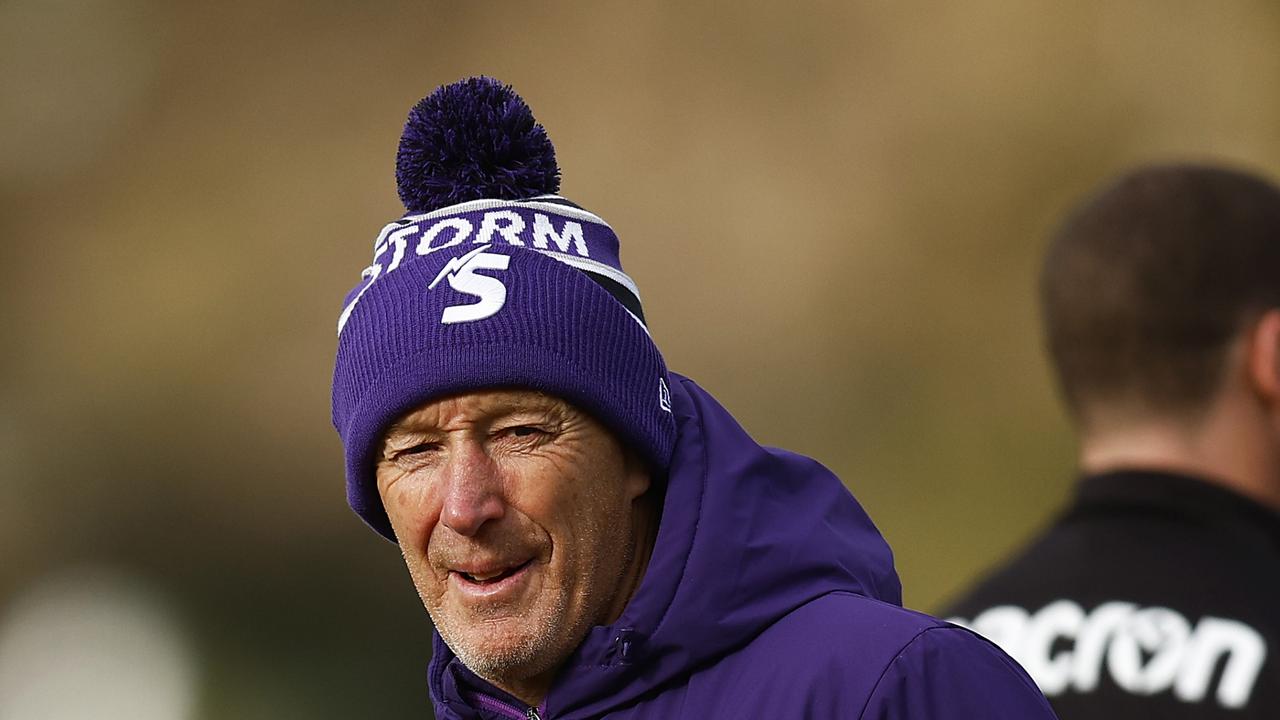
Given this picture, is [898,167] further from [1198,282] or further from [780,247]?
[1198,282]

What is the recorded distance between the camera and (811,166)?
7031 mm

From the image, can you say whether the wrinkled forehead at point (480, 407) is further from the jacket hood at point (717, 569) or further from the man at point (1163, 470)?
the man at point (1163, 470)

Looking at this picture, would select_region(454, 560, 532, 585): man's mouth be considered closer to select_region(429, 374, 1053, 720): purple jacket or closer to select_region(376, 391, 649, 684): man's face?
select_region(376, 391, 649, 684): man's face

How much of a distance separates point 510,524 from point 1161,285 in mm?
1130

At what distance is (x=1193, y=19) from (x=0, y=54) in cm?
504

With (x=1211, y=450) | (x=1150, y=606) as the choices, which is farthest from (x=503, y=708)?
(x=1211, y=450)

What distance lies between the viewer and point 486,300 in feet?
5.99

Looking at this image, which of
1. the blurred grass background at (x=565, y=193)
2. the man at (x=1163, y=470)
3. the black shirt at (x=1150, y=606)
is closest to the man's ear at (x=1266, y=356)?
the man at (x=1163, y=470)

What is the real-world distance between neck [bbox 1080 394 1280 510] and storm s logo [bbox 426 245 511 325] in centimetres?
101

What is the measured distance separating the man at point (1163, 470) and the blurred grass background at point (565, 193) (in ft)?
13.2

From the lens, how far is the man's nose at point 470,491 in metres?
1.76

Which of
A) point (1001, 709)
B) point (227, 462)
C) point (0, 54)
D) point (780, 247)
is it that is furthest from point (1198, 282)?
point (0, 54)

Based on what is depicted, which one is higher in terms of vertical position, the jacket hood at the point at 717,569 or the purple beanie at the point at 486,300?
the purple beanie at the point at 486,300

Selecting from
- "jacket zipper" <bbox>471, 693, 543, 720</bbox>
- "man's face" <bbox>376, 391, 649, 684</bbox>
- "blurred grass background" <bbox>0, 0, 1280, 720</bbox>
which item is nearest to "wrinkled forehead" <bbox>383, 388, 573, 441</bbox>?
"man's face" <bbox>376, 391, 649, 684</bbox>
